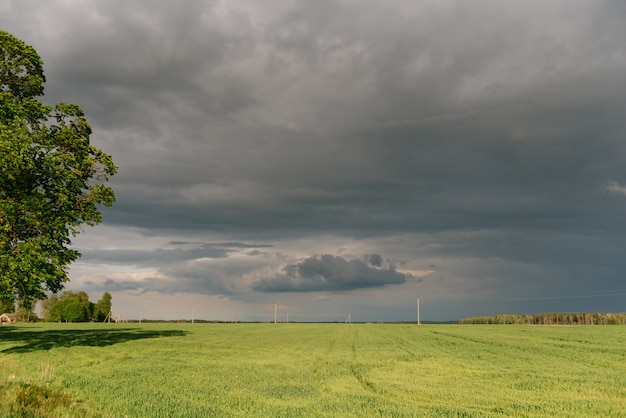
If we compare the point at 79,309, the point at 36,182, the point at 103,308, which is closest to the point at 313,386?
the point at 36,182

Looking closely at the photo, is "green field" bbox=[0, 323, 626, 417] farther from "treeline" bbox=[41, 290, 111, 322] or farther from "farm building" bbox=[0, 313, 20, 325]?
"farm building" bbox=[0, 313, 20, 325]

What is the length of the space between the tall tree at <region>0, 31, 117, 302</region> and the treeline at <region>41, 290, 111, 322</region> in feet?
411

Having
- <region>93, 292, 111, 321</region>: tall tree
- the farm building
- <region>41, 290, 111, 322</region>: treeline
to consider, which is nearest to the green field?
<region>41, 290, 111, 322</region>: treeline

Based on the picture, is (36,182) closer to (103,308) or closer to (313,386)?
(313,386)

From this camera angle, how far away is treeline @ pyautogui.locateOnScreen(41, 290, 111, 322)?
143 meters

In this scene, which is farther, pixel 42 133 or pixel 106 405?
pixel 42 133

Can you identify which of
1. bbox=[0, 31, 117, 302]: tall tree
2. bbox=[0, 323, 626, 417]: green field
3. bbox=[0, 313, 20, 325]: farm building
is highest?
bbox=[0, 31, 117, 302]: tall tree

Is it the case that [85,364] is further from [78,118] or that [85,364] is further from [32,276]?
[78,118]

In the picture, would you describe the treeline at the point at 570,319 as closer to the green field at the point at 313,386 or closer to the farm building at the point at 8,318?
the green field at the point at 313,386

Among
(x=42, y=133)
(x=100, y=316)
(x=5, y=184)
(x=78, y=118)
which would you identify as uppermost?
(x=78, y=118)

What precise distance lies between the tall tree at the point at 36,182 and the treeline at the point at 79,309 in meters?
125

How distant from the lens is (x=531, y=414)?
41.1 feet

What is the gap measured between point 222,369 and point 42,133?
2331 cm

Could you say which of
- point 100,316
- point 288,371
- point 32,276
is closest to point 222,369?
point 288,371
